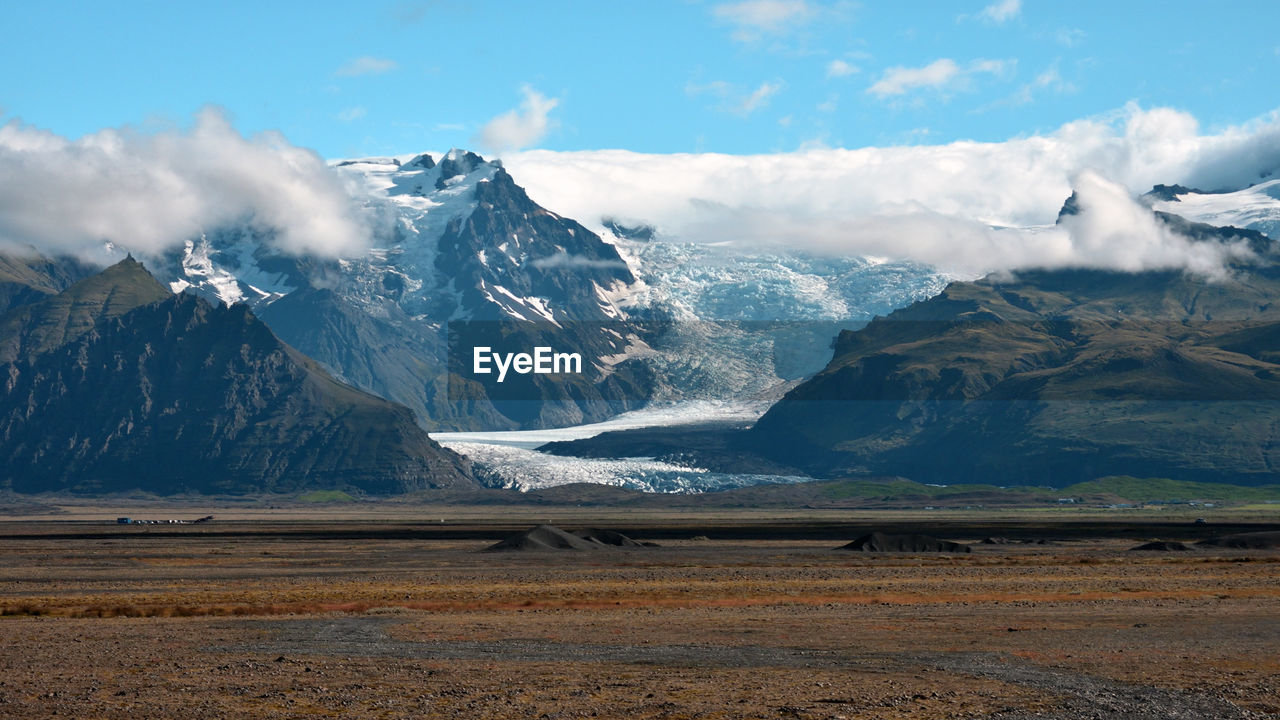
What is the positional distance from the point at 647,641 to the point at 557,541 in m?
100

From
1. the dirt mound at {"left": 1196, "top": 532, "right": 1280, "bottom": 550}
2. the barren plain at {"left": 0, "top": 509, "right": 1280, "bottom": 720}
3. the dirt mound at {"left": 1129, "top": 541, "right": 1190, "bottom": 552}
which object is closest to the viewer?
the barren plain at {"left": 0, "top": 509, "right": 1280, "bottom": 720}

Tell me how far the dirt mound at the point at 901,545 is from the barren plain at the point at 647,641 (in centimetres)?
2733

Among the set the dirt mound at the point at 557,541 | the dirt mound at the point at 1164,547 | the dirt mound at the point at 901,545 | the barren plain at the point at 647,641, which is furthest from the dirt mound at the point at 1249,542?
the dirt mound at the point at 557,541

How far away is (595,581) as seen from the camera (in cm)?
11750

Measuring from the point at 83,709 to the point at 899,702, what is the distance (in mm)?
26382

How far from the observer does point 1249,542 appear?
6634 inches

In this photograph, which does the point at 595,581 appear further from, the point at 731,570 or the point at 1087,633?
the point at 1087,633

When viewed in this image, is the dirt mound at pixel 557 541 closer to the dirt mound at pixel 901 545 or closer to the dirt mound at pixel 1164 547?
the dirt mound at pixel 901 545

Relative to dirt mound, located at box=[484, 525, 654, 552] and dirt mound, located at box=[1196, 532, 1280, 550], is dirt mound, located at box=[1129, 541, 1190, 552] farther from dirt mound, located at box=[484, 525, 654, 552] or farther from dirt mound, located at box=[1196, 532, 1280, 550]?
dirt mound, located at box=[484, 525, 654, 552]

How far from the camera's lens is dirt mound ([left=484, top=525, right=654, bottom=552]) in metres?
165

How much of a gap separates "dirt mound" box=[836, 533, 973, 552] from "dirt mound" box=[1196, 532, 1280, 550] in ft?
89.6

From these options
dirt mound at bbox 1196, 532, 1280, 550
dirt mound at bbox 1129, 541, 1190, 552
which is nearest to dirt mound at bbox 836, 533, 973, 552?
dirt mound at bbox 1129, 541, 1190, 552

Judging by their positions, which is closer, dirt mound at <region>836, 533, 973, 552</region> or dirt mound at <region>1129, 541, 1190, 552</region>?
dirt mound at <region>1129, 541, 1190, 552</region>

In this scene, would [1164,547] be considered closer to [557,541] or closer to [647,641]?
[557,541]
